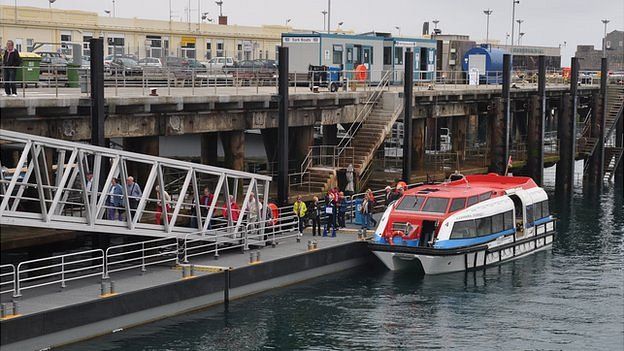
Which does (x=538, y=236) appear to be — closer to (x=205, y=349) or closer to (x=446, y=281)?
(x=446, y=281)

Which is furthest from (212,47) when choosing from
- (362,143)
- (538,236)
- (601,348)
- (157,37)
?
(601,348)

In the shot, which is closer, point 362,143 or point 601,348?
point 601,348

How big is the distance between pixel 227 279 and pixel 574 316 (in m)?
10.1

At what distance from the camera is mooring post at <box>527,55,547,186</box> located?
58.2m

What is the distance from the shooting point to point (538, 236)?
40750 millimetres

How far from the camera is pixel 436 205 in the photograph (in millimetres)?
35719

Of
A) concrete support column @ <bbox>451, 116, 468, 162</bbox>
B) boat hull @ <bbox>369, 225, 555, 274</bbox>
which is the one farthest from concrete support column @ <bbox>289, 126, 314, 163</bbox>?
concrete support column @ <bbox>451, 116, 468, 162</bbox>

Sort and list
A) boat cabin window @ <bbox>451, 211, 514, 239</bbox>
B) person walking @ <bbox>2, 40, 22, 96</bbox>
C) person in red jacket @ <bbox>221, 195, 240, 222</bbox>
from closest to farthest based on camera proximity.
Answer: person walking @ <bbox>2, 40, 22, 96</bbox>
person in red jacket @ <bbox>221, 195, 240, 222</bbox>
boat cabin window @ <bbox>451, 211, 514, 239</bbox>

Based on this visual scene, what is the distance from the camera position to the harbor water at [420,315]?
26969 millimetres

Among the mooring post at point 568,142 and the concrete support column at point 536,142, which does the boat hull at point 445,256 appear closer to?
the concrete support column at point 536,142

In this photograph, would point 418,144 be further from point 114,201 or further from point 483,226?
point 114,201

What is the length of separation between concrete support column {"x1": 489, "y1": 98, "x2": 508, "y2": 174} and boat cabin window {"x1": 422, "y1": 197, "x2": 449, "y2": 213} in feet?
65.5

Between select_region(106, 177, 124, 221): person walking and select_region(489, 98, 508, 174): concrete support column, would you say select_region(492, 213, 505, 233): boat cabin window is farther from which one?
select_region(489, 98, 508, 174): concrete support column

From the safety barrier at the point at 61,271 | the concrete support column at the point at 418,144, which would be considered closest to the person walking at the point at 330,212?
the safety barrier at the point at 61,271
